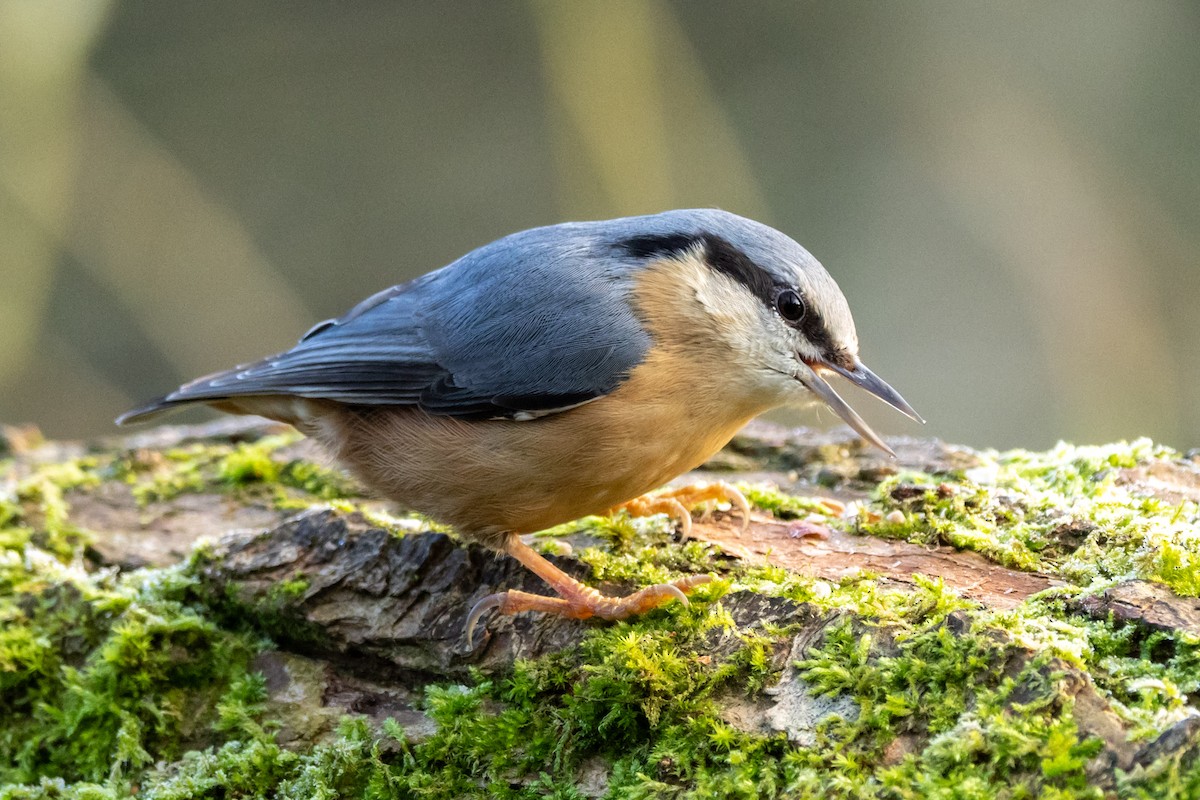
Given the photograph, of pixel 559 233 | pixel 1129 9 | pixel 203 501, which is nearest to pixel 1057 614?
pixel 559 233

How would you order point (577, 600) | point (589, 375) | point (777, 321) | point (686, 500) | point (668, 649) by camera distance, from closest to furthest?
point (668, 649)
point (577, 600)
point (589, 375)
point (777, 321)
point (686, 500)

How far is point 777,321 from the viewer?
2.74 meters

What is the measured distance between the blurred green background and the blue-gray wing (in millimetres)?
3989

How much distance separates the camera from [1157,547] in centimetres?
221

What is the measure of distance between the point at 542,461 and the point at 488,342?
1.38ft

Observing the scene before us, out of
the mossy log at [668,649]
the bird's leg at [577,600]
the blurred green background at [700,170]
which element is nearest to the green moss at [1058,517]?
the mossy log at [668,649]

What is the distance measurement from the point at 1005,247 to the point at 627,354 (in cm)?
519

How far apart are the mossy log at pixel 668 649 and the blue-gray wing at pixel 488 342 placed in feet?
1.38

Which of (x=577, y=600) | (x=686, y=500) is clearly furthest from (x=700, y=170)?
(x=577, y=600)

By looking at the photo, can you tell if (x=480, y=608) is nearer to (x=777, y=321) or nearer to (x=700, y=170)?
(x=777, y=321)

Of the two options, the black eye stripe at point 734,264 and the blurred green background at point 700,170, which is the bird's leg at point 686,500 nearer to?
the black eye stripe at point 734,264

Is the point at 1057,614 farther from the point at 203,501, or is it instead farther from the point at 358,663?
the point at 203,501

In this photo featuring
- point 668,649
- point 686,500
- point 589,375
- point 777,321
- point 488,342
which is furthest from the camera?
point 686,500

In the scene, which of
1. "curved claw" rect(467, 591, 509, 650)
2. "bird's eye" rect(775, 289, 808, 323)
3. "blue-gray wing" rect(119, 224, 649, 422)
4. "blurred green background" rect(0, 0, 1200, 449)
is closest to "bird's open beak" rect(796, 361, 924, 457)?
"bird's eye" rect(775, 289, 808, 323)
